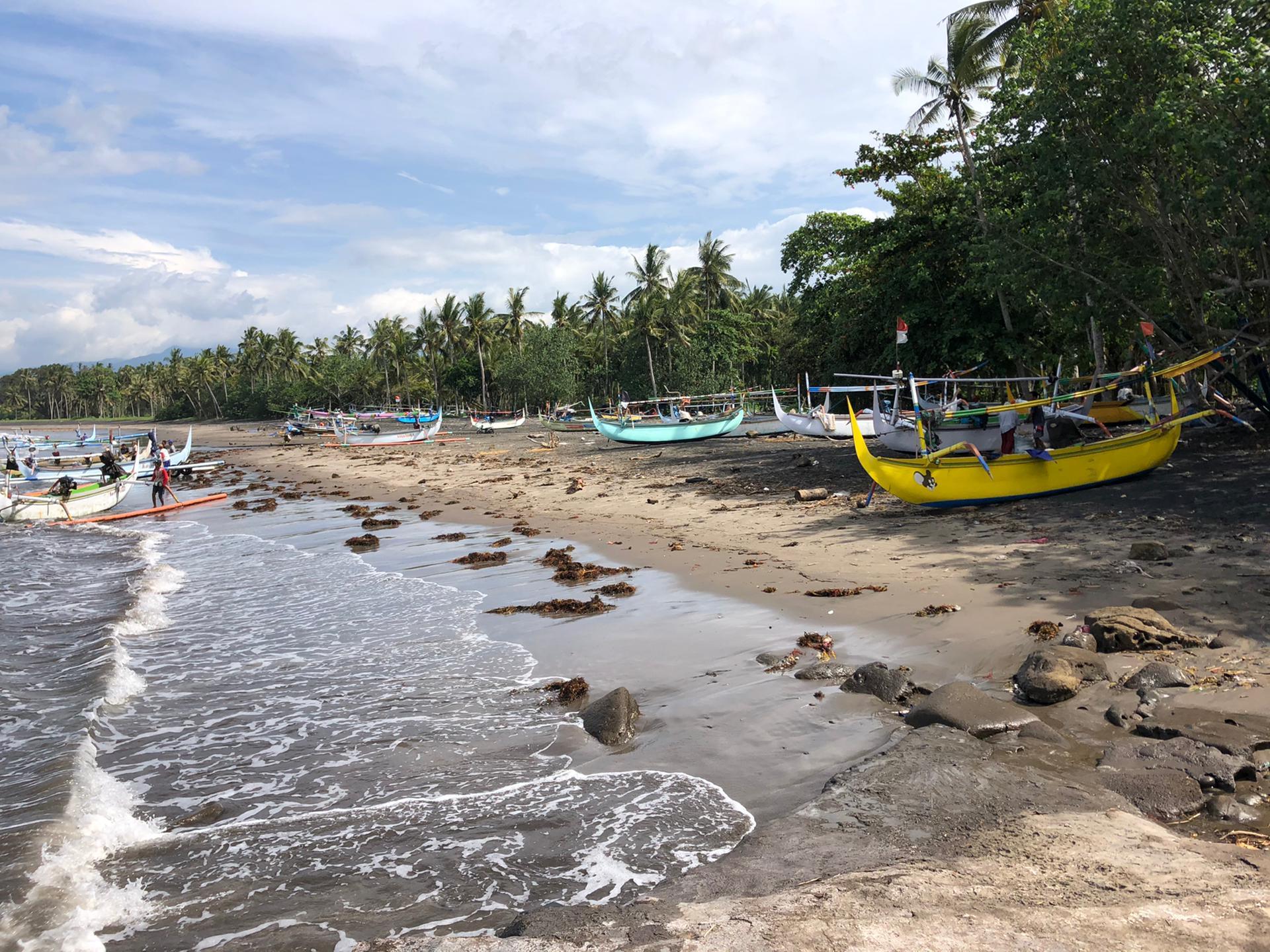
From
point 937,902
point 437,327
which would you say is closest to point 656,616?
point 937,902

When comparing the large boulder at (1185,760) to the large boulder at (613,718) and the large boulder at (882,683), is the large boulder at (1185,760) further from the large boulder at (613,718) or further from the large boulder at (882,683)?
Result: the large boulder at (613,718)

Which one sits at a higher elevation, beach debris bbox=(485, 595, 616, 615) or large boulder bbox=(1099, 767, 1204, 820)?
large boulder bbox=(1099, 767, 1204, 820)

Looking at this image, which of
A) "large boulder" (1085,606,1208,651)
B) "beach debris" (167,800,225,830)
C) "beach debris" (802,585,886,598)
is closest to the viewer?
"beach debris" (167,800,225,830)

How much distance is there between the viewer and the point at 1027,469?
51.1ft

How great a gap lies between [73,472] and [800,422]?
3073cm

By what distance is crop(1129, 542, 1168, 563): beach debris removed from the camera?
34.3ft

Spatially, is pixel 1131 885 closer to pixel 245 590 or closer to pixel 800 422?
pixel 245 590

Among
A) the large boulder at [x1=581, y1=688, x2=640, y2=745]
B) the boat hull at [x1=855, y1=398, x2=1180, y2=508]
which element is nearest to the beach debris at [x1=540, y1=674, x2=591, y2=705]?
the large boulder at [x1=581, y1=688, x2=640, y2=745]

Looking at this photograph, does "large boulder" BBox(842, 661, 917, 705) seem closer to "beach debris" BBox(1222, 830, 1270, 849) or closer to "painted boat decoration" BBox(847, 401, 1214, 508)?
"beach debris" BBox(1222, 830, 1270, 849)

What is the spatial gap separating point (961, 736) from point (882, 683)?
1.41m

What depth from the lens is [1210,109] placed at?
50.1ft

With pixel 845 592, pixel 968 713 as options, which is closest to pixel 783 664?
pixel 968 713

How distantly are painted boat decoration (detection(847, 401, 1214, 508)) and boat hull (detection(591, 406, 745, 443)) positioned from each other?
25.5 m

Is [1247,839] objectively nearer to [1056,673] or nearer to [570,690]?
[1056,673]
